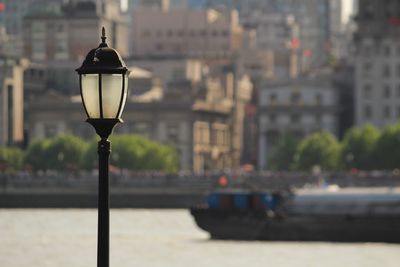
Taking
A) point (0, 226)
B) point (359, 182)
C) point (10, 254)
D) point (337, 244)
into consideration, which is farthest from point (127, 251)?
point (359, 182)

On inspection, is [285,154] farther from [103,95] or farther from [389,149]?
[103,95]

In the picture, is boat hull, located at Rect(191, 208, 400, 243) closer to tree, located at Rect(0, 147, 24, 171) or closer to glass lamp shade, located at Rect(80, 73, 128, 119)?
glass lamp shade, located at Rect(80, 73, 128, 119)

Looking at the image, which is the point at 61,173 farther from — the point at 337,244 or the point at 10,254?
the point at 10,254

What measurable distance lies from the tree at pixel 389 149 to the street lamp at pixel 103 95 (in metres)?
152

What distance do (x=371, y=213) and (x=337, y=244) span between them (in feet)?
10.9

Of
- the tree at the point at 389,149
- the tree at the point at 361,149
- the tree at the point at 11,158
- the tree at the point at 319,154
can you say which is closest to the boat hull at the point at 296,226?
the tree at the point at 389,149

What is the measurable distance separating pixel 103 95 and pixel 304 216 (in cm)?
8086

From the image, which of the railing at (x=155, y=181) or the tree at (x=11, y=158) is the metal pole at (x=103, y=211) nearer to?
the railing at (x=155, y=181)

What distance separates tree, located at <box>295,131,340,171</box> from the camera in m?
183

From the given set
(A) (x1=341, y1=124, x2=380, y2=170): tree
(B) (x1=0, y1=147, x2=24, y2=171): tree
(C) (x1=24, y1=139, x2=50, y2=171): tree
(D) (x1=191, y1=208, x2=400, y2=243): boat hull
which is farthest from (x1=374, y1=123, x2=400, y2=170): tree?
(D) (x1=191, y1=208, x2=400, y2=243): boat hull

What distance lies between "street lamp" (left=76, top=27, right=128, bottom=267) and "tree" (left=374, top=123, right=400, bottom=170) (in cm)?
15235

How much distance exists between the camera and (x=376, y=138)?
6964 inches

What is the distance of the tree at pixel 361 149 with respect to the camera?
579ft

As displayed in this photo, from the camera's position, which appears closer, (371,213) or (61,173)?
(371,213)
